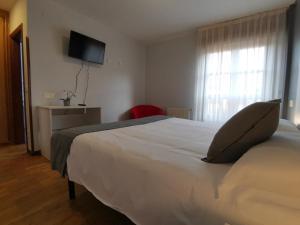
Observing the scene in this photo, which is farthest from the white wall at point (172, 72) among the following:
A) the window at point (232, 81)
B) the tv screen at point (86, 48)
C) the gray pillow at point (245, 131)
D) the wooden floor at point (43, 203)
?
the gray pillow at point (245, 131)

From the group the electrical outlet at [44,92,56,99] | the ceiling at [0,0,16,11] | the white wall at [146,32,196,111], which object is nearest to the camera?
the electrical outlet at [44,92,56,99]

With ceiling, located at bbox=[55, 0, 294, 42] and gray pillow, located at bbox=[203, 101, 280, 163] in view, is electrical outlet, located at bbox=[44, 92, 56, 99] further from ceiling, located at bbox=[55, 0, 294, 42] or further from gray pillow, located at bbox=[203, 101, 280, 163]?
gray pillow, located at bbox=[203, 101, 280, 163]

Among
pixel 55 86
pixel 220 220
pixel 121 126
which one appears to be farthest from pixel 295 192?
pixel 55 86

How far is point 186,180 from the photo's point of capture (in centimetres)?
77

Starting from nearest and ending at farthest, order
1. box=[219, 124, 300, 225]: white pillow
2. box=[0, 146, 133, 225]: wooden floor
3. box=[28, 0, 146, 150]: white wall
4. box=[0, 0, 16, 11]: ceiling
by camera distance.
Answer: box=[219, 124, 300, 225]: white pillow < box=[0, 146, 133, 225]: wooden floor < box=[28, 0, 146, 150]: white wall < box=[0, 0, 16, 11]: ceiling

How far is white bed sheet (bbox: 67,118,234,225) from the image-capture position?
711mm

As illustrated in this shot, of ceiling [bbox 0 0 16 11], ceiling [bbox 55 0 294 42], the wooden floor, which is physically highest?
ceiling [bbox 0 0 16 11]

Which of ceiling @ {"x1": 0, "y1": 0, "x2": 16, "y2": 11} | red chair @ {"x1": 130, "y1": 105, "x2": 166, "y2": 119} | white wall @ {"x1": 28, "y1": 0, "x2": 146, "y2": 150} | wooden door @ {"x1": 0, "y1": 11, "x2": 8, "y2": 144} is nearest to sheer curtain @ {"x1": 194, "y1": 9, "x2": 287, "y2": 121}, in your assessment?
red chair @ {"x1": 130, "y1": 105, "x2": 166, "y2": 119}

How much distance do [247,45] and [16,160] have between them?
4.31 metres

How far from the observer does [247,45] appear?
3.11m

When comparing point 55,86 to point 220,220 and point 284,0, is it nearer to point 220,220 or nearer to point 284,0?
point 220,220

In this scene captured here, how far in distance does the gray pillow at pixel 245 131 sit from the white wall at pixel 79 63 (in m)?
2.86

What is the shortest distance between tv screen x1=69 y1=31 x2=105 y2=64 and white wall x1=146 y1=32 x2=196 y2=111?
1.55 meters

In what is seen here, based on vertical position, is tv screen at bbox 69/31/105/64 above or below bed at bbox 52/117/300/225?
above
